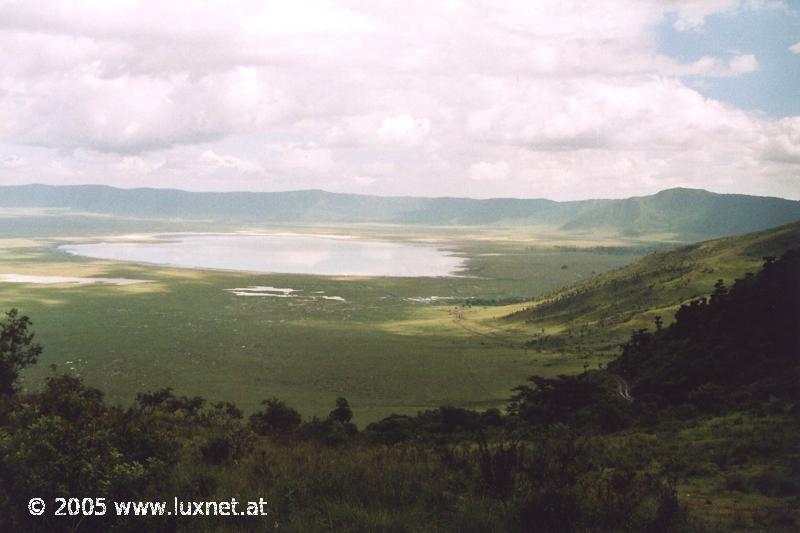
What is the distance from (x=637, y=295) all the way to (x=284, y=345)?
197 ft

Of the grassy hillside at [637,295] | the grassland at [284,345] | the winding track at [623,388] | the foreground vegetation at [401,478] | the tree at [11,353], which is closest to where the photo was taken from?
the foreground vegetation at [401,478]

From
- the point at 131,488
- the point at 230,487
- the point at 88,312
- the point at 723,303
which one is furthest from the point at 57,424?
the point at 88,312

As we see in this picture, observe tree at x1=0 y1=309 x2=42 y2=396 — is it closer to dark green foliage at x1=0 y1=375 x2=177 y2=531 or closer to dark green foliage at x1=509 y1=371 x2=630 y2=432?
dark green foliage at x1=0 y1=375 x2=177 y2=531

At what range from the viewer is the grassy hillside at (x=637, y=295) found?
86188mm

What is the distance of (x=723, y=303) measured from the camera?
48.6 meters

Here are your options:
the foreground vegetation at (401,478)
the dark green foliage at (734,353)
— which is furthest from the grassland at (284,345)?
the foreground vegetation at (401,478)

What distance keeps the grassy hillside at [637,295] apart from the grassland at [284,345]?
879 centimetres

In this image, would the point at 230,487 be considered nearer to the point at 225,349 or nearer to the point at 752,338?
the point at 752,338

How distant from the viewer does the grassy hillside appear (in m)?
86.2

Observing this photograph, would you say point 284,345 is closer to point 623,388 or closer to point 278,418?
point 278,418

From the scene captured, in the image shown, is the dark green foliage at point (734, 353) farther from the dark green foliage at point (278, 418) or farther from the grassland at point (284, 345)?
the dark green foliage at point (278, 418)

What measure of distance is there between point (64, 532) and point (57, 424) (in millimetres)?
1763

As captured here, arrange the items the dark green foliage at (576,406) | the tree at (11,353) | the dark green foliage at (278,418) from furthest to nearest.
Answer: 1. the dark green foliage at (278,418)
2. the tree at (11,353)
3. the dark green foliage at (576,406)

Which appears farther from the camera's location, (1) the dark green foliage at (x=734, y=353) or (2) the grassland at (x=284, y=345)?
(2) the grassland at (x=284, y=345)
